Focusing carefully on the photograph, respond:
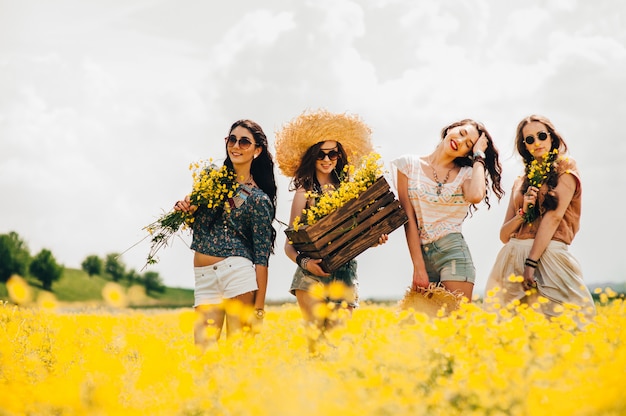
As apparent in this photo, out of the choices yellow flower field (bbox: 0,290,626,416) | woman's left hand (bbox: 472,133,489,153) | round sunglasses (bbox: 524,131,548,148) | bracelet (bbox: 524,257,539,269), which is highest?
round sunglasses (bbox: 524,131,548,148)

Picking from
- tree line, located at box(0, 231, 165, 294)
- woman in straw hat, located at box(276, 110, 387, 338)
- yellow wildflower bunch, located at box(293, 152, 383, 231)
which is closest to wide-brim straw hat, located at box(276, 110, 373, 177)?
woman in straw hat, located at box(276, 110, 387, 338)

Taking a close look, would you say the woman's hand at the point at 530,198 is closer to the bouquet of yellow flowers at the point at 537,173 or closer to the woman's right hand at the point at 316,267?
the bouquet of yellow flowers at the point at 537,173

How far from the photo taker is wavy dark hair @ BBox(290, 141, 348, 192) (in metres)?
6.91

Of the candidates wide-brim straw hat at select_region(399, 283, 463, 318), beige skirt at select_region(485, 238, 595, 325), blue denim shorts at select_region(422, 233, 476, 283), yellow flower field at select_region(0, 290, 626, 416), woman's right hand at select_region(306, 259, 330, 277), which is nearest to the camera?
yellow flower field at select_region(0, 290, 626, 416)

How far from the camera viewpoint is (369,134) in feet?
24.3

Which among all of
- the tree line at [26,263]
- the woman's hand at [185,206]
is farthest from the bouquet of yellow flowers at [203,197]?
the tree line at [26,263]

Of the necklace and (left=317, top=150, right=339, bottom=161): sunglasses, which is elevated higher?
(left=317, top=150, right=339, bottom=161): sunglasses

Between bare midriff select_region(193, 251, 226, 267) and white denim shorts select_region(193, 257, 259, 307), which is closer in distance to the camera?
white denim shorts select_region(193, 257, 259, 307)

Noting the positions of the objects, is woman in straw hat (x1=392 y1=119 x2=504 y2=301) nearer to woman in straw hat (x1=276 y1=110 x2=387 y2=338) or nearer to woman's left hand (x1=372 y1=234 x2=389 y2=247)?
woman's left hand (x1=372 y1=234 x2=389 y2=247)

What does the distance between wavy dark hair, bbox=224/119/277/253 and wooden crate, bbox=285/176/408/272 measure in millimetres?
748

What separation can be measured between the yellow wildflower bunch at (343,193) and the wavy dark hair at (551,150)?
1.70 m

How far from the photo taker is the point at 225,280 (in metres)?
6.48

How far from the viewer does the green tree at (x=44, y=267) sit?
58906 mm

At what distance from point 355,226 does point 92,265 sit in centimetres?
6191
